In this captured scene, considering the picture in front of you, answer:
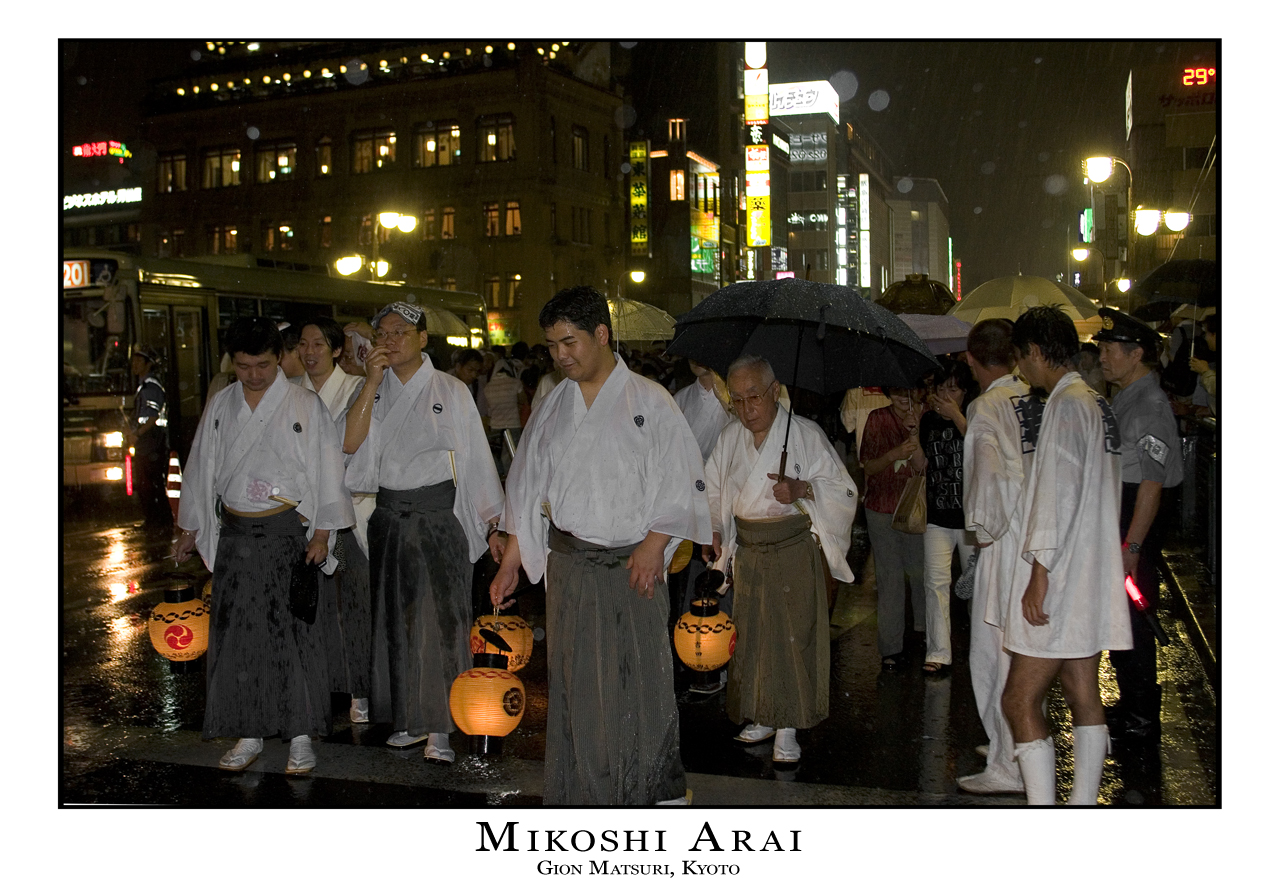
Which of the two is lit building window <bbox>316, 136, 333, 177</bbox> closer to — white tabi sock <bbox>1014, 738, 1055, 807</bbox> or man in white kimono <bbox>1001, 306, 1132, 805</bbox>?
man in white kimono <bbox>1001, 306, 1132, 805</bbox>

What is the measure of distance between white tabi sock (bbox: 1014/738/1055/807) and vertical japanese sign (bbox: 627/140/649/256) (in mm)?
47478

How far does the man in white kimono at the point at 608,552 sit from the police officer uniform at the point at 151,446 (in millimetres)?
10318

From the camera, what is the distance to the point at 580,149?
161 ft

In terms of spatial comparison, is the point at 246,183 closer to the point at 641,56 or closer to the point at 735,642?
the point at 641,56

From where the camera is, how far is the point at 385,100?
158 ft

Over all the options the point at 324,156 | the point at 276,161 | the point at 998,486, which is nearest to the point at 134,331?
the point at 998,486

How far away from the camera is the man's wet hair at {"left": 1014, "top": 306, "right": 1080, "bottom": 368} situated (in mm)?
4125

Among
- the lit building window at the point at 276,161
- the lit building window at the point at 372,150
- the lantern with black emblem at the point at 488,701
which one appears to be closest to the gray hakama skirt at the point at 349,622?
the lantern with black emblem at the point at 488,701

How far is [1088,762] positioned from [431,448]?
3201 millimetres

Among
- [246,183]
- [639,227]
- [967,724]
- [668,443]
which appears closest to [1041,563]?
[668,443]

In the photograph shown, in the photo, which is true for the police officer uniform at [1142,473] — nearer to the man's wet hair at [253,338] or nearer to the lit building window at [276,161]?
the man's wet hair at [253,338]

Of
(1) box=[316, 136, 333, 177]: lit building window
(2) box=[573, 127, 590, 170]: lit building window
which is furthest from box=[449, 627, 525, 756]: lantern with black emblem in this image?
A: (1) box=[316, 136, 333, 177]: lit building window

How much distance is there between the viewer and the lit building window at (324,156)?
49156 millimetres

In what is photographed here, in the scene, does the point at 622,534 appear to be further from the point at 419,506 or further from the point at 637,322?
the point at 637,322
